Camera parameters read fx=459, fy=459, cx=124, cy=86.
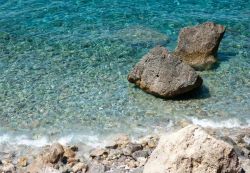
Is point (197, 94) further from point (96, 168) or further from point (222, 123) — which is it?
point (96, 168)

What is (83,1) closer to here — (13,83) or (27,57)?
(27,57)

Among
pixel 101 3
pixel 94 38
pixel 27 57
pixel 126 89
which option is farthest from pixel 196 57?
pixel 101 3

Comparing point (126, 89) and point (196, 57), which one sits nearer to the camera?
point (126, 89)

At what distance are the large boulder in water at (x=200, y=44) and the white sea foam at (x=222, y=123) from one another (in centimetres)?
466

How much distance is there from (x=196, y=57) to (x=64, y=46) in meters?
6.43

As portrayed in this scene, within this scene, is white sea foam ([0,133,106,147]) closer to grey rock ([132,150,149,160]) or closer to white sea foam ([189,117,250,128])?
grey rock ([132,150,149,160])

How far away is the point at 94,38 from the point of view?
917 inches

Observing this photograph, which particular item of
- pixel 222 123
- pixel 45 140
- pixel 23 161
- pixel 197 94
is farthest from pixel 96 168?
pixel 197 94

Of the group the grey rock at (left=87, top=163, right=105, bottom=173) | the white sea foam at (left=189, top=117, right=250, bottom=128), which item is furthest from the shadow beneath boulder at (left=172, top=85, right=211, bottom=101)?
the grey rock at (left=87, top=163, right=105, bottom=173)

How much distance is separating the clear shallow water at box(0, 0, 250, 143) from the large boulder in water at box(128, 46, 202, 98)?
38cm

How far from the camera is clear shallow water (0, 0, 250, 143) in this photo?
16062 millimetres

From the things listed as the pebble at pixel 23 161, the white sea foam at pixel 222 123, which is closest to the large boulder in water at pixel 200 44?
the white sea foam at pixel 222 123

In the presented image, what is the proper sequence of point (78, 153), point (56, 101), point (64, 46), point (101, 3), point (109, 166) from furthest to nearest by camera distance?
1. point (101, 3)
2. point (64, 46)
3. point (56, 101)
4. point (78, 153)
5. point (109, 166)

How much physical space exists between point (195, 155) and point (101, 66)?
10653mm
